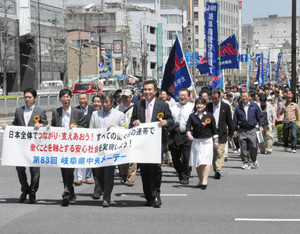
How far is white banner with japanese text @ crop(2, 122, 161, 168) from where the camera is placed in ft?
31.1

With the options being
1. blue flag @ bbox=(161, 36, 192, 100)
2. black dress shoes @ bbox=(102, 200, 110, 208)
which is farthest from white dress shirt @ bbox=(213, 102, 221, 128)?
black dress shoes @ bbox=(102, 200, 110, 208)

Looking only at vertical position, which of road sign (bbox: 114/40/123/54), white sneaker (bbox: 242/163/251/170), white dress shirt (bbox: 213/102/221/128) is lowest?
white sneaker (bbox: 242/163/251/170)

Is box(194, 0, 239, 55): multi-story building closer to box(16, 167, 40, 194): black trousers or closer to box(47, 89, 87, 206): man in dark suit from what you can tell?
box(47, 89, 87, 206): man in dark suit

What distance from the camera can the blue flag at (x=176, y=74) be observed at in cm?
1419

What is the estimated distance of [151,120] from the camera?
381 inches

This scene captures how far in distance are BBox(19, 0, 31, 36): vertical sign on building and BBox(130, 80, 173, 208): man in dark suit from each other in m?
55.5

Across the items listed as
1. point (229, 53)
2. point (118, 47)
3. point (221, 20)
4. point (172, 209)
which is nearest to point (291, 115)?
point (229, 53)

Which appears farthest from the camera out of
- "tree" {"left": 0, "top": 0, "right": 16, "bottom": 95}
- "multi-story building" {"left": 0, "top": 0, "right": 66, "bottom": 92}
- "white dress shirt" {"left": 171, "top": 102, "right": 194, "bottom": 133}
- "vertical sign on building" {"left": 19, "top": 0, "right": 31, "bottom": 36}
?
"vertical sign on building" {"left": 19, "top": 0, "right": 31, "bottom": 36}

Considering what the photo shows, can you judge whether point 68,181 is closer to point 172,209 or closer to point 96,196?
point 96,196

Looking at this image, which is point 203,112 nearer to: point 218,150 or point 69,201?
point 218,150

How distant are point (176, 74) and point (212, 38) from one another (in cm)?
1228

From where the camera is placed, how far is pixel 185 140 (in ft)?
40.7

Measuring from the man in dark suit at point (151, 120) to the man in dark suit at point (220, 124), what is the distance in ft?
11.1

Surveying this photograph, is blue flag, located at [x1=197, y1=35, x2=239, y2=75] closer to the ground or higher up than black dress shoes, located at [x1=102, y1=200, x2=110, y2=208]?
higher up
